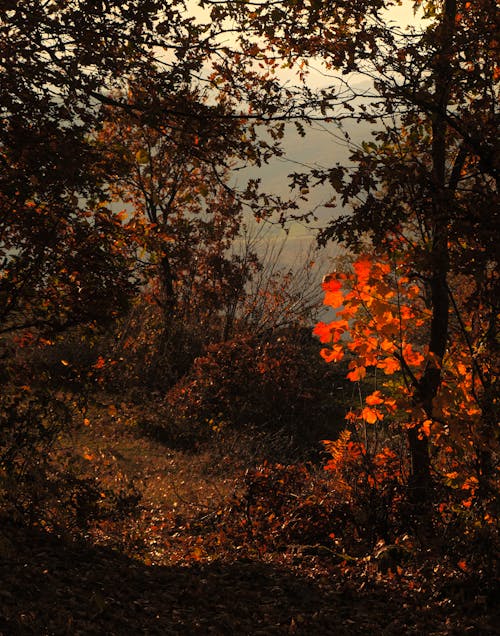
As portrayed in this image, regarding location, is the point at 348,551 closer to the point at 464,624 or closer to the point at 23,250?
the point at 464,624

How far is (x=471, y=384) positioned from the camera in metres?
4.83

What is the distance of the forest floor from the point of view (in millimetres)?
4453

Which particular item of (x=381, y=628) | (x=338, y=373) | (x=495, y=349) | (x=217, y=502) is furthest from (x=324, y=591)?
(x=338, y=373)

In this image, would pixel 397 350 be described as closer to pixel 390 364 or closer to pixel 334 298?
pixel 390 364

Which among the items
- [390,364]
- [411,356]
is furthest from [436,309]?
[390,364]

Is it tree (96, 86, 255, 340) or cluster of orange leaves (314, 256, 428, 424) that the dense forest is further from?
Answer: tree (96, 86, 255, 340)

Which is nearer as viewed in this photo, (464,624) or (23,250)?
(464,624)

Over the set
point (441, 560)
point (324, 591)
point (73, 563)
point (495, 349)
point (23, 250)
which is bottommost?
point (73, 563)

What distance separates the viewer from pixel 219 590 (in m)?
5.28

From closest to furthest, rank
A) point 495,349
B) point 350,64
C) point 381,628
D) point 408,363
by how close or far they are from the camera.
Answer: point 495,349 → point 381,628 → point 350,64 → point 408,363

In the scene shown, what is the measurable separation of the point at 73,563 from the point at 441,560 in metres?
2.62

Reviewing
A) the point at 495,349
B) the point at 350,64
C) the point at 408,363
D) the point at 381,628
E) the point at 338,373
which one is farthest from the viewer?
the point at 338,373

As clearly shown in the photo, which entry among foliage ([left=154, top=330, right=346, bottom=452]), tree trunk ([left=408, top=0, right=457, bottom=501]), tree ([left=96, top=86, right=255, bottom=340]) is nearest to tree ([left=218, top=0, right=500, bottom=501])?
tree trunk ([left=408, top=0, right=457, bottom=501])

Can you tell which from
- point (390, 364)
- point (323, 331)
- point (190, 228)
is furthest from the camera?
point (190, 228)
